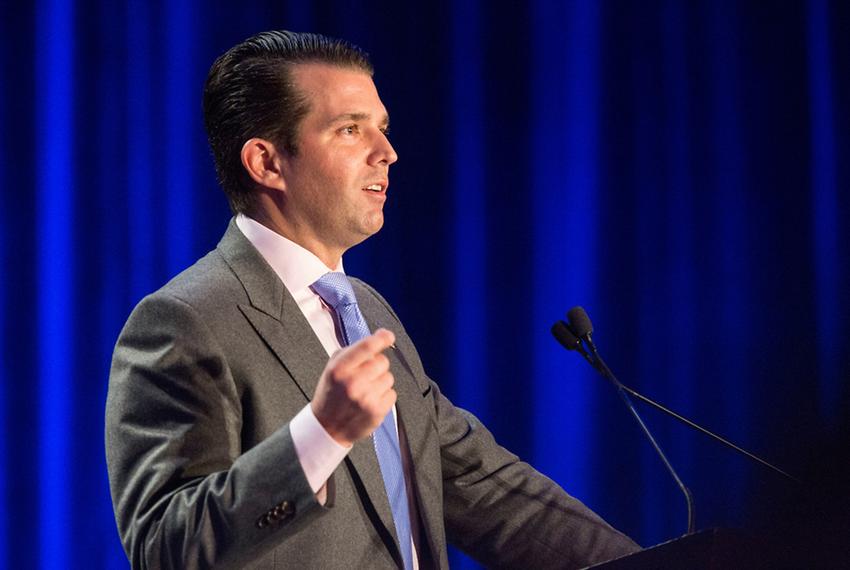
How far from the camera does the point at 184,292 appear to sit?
161 cm

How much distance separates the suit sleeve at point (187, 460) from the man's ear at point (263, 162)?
367 mm

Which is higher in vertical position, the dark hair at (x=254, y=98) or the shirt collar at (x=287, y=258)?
the dark hair at (x=254, y=98)

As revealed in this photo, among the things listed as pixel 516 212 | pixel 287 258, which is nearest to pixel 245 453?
pixel 287 258

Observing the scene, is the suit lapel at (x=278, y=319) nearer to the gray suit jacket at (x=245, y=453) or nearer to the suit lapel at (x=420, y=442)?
the gray suit jacket at (x=245, y=453)

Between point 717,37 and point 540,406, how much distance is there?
1260mm

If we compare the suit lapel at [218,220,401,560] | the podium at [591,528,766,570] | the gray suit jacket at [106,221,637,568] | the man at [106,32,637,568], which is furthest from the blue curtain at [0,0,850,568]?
the podium at [591,528,766,570]

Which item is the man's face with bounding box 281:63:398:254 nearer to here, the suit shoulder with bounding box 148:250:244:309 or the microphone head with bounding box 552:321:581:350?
the suit shoulder with bounding box 148:250:244:309

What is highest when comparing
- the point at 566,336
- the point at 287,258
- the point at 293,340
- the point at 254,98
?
the point at 254,98

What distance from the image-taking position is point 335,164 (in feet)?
6.11

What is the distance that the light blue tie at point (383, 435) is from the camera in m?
1.71

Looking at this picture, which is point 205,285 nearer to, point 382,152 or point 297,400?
point 297,400

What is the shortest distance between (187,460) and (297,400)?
0.75 feet

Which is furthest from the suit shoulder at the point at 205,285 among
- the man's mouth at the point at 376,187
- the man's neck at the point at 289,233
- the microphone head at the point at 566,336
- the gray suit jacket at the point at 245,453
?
the microphone head at the point at 566,336

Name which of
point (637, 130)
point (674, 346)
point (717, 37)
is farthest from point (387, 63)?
point (674, 346)
